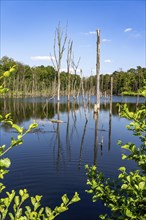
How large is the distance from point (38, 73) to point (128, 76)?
128ft

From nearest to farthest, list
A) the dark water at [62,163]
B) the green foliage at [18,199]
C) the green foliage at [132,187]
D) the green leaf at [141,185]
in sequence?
1. the green foliage at [18,199]
2. the green leaf at [141,185]
3. the green foliage at [132,187]
4. the dark water at [62,163]

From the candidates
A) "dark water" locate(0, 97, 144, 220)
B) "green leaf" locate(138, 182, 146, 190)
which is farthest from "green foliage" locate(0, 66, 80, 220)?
"dark water" locate(0, 97, 144, 220)

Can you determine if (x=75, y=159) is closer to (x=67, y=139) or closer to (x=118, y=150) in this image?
(x=118, y=150)

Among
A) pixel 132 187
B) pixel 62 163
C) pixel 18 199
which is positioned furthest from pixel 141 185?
pixel 62 163

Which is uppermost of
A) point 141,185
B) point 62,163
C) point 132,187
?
point 141,185

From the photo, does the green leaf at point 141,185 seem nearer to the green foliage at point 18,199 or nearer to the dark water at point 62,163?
the green foliage at point 18,199

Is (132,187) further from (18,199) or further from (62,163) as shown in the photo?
(62,163)

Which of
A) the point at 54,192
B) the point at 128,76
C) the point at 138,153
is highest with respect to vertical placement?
the point at 128,76

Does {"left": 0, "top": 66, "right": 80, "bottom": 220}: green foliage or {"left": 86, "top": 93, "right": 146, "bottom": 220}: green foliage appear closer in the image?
{"left": 0, "top": 66, "right": 80, "bottom": 220}: green foliage

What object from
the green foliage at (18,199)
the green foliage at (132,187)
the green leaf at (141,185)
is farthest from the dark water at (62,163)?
the green foliage at (18,199)

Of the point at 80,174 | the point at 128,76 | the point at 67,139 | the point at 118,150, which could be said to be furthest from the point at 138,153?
the point at 128,76

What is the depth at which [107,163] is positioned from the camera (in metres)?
14.0

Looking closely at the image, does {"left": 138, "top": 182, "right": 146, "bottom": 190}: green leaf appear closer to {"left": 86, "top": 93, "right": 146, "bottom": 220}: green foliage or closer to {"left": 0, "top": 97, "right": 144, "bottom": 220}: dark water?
Answer: {"left": 86, "top": 93, "right": 146, "bottom": 220}: green foliage

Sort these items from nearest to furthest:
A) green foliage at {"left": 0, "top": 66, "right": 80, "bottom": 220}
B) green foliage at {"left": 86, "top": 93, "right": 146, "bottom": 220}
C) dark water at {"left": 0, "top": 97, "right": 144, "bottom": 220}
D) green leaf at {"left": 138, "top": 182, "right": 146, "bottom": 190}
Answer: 1. green foliage at {"left": 0, "top": 66, "right": 80, "bottom": 220}
2. green leaf at {"left": 138, "top": 182, "right": 146, "bottom": 190}
3. green foliage at {"left": 86, "top": 93, "right": 146, "bottom": 220}
4. dark water at {"left": 0, "top": 97, "right": 144, "bottom": 220}
